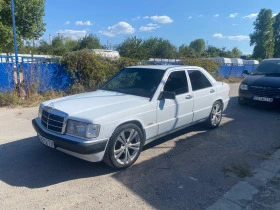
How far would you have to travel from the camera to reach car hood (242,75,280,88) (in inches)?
342

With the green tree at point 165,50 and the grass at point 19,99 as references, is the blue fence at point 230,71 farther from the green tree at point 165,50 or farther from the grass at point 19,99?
the green tree at point 165,50

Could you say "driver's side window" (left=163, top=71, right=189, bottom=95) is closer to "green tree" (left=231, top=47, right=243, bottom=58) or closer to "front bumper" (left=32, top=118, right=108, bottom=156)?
"front bumper" (left=32, top=118, right=108, bottom=156)

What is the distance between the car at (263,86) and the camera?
28.5ft

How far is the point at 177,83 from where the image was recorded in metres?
5.22

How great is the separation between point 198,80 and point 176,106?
1.24 m

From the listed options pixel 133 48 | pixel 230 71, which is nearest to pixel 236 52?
pixel 133 48

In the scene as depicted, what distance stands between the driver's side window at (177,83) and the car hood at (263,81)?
4.75 meters

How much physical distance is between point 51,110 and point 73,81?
7.10 metres

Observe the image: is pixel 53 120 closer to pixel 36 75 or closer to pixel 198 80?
pixel 198 80

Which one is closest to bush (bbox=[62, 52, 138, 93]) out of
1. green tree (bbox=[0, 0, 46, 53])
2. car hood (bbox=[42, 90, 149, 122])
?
car hood (bbox=[42, 90, 149, 122])

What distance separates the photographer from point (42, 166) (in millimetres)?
4184

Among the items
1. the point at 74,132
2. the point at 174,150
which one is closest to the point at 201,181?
the point at 174,150

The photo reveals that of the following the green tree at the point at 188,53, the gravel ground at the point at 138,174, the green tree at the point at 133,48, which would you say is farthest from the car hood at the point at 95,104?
the green tree at the point at 133,48

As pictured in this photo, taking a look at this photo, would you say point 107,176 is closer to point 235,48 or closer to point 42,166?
point 42,166
